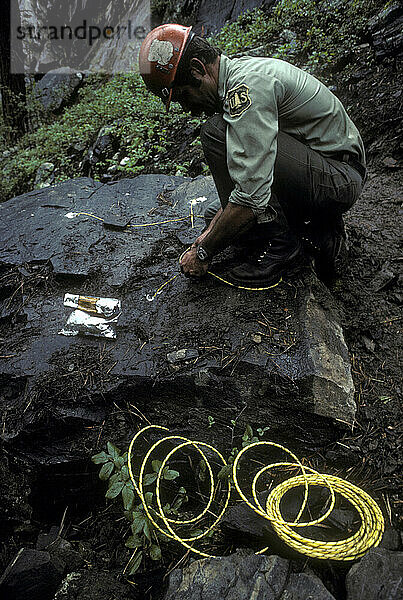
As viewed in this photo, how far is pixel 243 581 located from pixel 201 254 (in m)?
1.71

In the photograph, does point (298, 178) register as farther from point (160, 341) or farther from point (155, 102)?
point (155, 102)

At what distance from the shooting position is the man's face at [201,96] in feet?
7.99

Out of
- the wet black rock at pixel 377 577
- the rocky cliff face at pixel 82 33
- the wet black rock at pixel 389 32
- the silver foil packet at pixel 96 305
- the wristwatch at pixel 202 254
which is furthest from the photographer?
the rocky cliff face at pixel 82 33

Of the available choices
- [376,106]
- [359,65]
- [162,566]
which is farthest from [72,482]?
[359,65]

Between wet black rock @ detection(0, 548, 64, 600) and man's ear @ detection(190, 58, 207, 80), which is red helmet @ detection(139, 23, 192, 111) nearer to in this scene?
man's ear @ detection(190, 58, 207, 80)

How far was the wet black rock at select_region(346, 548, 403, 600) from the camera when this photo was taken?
1.59 metres

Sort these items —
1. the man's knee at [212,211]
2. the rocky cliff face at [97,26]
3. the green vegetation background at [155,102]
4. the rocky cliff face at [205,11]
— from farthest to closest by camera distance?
the rocky cliff face at [97,26], the rocky cliff face at [205,11], the green vegetation background at [155,102], the man's knee at [212,211]

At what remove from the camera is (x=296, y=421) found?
2328 millimetres

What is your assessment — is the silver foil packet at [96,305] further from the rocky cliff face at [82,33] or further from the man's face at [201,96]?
the rocky cliff face at [82,33]

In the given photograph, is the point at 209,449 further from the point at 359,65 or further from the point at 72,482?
the point at 359,65

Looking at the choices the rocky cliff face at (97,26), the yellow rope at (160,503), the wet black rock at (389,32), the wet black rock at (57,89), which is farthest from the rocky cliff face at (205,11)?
the yellow rope at (160,503)

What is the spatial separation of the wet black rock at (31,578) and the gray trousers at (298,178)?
2.17 meters

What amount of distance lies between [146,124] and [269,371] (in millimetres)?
5604

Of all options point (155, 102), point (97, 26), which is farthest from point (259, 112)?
point (97, 26)
